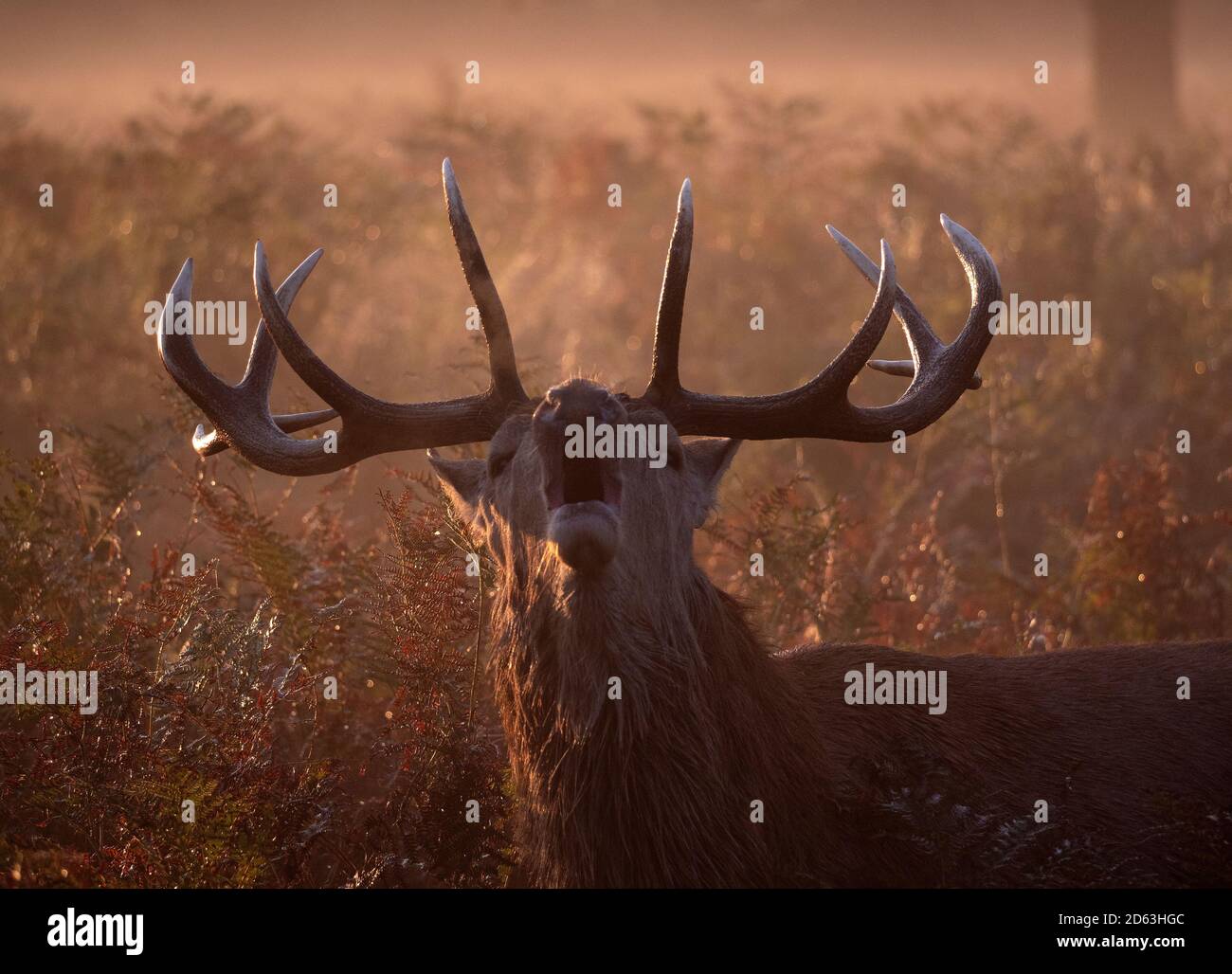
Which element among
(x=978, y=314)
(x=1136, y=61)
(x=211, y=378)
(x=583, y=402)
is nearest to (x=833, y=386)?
(x=978, y=314)

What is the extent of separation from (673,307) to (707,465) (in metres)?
0.65

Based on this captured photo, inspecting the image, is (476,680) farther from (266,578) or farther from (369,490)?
(369,490)

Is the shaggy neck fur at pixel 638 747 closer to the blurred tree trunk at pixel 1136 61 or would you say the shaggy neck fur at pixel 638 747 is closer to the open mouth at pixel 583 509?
the open mouth at pixel 583 509

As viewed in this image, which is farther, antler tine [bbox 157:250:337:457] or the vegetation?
the vegetation

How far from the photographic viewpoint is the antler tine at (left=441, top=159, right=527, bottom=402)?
18.3 ft

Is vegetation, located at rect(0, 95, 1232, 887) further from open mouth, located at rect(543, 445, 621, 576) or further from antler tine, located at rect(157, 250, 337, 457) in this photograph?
open mouth, located at rect(543, 445, 621, 576)

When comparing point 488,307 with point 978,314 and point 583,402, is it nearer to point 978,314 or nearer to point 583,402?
point 583,402

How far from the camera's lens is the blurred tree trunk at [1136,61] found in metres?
25.1

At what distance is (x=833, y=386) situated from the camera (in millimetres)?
5625

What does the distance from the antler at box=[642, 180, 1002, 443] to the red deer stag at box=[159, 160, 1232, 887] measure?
1cm

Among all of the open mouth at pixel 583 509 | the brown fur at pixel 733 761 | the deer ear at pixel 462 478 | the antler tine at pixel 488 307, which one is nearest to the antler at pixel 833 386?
the brown fur at pixel 733 761

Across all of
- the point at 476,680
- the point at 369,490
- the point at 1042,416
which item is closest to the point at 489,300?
the point at 476,680

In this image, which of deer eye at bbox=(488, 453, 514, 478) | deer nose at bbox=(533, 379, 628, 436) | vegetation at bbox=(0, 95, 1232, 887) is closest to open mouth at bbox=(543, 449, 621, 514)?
deer nose at bbox=(533, 379, 628, 436)

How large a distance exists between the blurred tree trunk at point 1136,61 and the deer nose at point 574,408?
22353 mm
